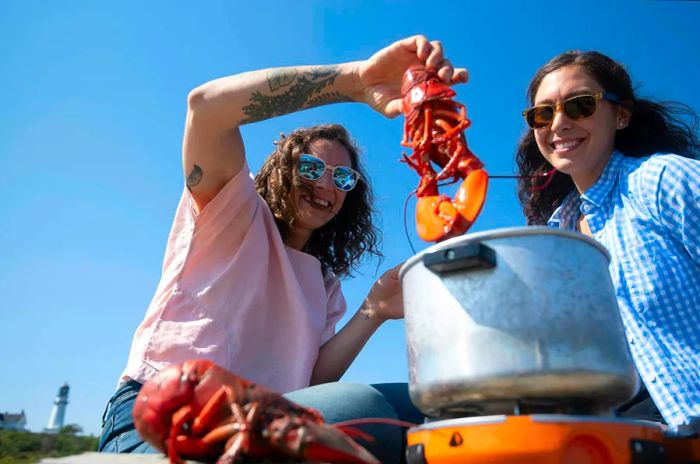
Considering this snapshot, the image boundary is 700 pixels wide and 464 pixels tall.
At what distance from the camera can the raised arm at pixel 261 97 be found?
124 inches

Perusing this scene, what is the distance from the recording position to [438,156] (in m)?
2.29

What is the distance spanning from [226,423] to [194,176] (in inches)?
86.7

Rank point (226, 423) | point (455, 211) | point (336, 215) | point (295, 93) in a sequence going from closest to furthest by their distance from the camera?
point (226, 423), point (455, 211), point (295, 93), point (336, 215)

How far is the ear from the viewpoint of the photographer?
3.90 meters

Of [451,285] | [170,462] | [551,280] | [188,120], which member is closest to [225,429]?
[170,462]

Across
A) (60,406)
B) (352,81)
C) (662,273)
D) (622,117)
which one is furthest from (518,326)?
(60,406)

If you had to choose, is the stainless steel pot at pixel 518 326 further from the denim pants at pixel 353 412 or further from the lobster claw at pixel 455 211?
the denim pants at pixel 353 412

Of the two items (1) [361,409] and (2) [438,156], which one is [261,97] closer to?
(2) [438,156]

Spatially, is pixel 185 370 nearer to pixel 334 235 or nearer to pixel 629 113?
pixel 334 235

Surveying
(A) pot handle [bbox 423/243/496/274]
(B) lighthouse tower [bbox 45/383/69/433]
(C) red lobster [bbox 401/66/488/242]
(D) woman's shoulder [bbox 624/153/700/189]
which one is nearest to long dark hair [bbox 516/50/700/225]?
(D) woman's shoulder [bbox 624/153/700/189]

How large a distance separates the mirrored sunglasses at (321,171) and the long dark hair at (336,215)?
9 centimetres

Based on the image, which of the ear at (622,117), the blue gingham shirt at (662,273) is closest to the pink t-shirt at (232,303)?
the blue gingham shirt at (662,273)

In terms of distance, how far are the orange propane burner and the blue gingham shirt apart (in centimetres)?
118

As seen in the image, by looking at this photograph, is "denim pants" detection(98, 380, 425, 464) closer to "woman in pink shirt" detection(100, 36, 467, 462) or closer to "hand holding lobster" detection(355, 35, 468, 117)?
"woman in pink shirt" detection(100, 36, 467, 462)
